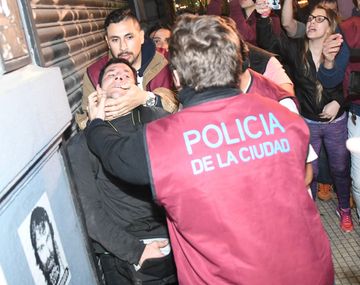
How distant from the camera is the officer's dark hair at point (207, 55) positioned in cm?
164

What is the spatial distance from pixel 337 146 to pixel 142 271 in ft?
7.97

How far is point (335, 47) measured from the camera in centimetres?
348

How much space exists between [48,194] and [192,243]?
70 cm

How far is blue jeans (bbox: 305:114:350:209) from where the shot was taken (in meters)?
3.81

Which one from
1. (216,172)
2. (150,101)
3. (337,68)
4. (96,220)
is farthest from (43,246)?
(337,68)

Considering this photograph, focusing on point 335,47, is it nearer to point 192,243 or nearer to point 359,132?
point 359,132

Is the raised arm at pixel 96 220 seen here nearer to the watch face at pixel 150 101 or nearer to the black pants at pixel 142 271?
the black pants at pixel 142 271

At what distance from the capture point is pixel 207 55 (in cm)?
164

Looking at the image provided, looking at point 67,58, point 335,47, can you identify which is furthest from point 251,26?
point 67,58

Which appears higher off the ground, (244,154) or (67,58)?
(67,58)

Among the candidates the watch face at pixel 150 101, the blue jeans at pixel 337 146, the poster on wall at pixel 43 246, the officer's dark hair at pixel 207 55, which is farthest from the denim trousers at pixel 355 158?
the poster on wall at pixel 43 246

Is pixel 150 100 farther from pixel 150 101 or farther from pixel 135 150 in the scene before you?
pixel 135 150

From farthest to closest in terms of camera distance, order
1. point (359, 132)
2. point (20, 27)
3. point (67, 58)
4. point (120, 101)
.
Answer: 1. point (359, 132)
2. point (67, 58)
3. point (120, 101)
4. point (20, 27)

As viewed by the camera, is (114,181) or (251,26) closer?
(114,181)
